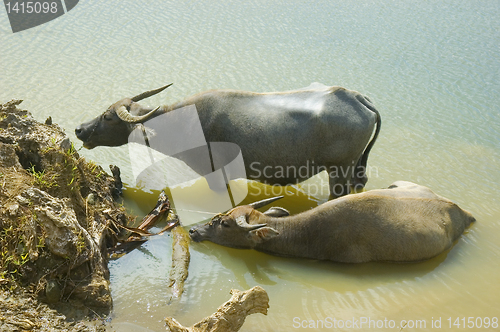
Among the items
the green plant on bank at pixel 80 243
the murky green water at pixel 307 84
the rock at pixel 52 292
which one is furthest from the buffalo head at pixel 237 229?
the rock at pixel 52 292

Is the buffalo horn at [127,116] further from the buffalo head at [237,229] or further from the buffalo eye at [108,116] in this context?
the buffalo head at [237,229]

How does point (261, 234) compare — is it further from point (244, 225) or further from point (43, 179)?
point (43, 179)

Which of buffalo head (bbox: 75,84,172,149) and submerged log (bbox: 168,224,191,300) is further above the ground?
buffalo head (bbox: 75,84,172,149)

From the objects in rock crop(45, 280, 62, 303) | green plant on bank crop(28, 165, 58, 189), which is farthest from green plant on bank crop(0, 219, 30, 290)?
green plant on bank crop(28, 165, 58, 189)

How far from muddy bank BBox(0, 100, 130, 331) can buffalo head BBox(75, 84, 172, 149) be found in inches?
61.8

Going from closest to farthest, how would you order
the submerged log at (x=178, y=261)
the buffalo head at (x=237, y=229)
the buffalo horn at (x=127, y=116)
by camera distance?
the submerged log at (x=178, y=261) < the buffalo head at (x=237, y=229) < the buffalo horn at (x=127, y=116)

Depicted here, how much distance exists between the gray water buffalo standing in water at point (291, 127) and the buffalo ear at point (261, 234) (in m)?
1.24

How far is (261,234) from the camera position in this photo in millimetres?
5922

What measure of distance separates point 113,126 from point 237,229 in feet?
8.64

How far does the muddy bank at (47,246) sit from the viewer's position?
4.61 metres

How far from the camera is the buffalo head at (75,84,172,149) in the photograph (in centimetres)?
733

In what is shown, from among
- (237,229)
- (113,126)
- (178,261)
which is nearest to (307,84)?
(113,126)

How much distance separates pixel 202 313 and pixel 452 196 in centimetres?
425

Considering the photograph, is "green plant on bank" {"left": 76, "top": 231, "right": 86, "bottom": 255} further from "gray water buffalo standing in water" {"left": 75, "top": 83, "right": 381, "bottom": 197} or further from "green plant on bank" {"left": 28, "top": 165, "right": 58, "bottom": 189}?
"gray water buffalo standing in water" {"left": 75, "top": 83, "right": 381, "bottom": 197}
